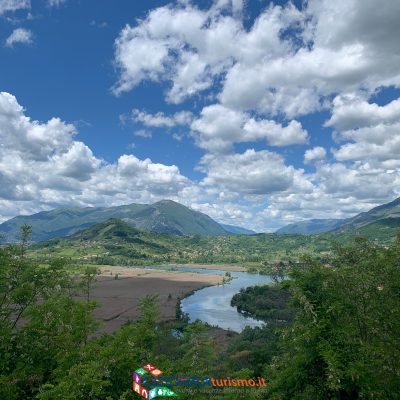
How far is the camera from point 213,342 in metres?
26.3

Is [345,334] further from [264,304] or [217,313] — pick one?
[264,304]

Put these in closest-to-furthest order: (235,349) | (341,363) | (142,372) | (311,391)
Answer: (142,372) → (341,363) → (311,391) → (235,349)

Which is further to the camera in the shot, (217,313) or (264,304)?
(264,304)

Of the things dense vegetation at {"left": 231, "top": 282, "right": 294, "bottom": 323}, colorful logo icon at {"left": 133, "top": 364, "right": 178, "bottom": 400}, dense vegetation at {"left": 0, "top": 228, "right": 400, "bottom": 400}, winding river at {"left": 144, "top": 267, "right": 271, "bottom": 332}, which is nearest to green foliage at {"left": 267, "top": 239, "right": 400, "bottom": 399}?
dense vegetation at {"left": 0, "top": 228, "right": 400, "bottom": 400}

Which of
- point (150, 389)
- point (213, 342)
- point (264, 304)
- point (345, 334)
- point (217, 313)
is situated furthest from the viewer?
point (264, 304)

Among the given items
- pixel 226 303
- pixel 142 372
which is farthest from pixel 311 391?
pixel 226 303

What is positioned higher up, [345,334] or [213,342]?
[345,334]

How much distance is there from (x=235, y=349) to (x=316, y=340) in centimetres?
6912

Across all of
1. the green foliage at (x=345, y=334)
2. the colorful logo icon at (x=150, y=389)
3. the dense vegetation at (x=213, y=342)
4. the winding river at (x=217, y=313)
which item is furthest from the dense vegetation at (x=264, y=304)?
the colorful logo icon at (x=150, y=389)

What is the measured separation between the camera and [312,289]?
88.8ft

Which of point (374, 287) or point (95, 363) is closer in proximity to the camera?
point (95, 363)

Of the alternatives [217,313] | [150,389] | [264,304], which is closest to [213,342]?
[150,389]

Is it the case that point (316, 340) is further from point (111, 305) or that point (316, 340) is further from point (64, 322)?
point (111, 305)

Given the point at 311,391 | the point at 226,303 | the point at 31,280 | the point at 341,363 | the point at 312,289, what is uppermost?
the point at 31,280
